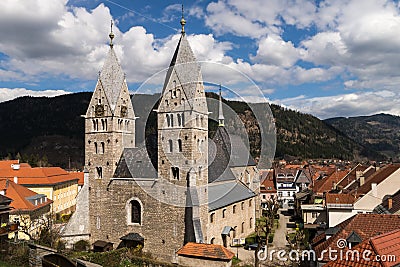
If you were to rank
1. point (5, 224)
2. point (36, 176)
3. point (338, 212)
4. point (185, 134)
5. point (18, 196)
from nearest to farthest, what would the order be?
1. point (5, 224)
2. point (338, 212)
3. point (185, 134)
4. point (18, 196)
5. point (36, 176)

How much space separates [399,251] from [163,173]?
2125 centimetres

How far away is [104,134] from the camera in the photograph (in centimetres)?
3722

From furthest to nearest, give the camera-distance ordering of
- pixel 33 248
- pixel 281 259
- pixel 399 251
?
pixel 281 259 < pixel 33 248 < pixel 399 251

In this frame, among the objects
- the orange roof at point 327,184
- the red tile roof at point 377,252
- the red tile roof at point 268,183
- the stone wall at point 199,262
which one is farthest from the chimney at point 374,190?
the red tile roof at point 268,183

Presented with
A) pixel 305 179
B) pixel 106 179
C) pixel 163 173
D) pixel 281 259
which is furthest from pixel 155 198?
pixel 305 179

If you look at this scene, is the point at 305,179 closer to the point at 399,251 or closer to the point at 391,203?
the point at 391,203

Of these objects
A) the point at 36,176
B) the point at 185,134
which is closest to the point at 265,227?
the point at 185,134

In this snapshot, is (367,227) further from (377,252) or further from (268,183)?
(268,183)

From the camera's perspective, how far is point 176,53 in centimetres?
3497

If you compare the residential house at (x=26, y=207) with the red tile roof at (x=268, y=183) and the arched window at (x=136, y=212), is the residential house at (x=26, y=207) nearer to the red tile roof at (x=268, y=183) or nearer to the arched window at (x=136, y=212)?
the arched window at (x=136, y=212)

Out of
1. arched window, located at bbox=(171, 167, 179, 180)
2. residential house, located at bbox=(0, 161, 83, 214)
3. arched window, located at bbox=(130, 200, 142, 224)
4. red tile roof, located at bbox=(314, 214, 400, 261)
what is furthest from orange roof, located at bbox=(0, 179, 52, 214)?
red tile roof, located at bbox=(314, 214, 400, 261)

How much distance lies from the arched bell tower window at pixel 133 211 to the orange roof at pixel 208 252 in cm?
959

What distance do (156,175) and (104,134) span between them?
715 centimetres

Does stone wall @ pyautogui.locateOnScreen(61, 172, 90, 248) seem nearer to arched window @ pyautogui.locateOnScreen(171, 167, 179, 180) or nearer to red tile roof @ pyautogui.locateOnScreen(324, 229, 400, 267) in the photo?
arched window @ pyautogui.locateOnScreen(171, 167, 179, 180)
